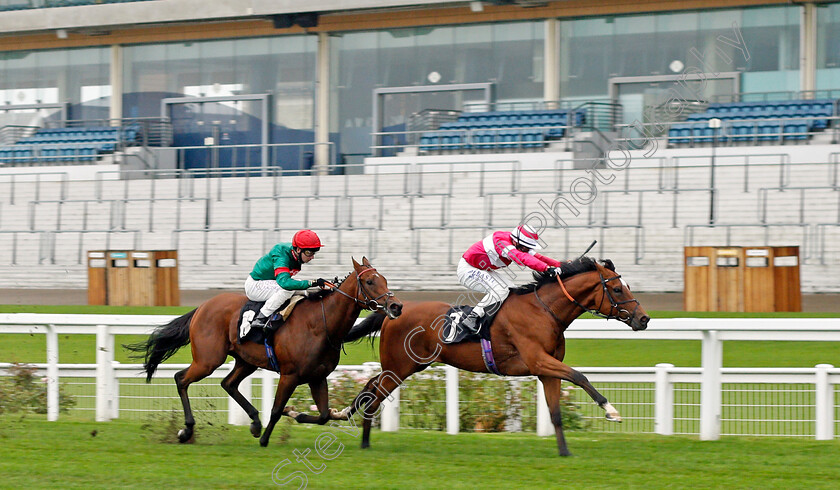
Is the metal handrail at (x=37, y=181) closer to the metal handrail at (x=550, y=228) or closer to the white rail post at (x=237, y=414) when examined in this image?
the metal handrail at (x=550, y=228)

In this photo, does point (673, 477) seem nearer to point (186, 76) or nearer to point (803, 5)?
point (803, 5)

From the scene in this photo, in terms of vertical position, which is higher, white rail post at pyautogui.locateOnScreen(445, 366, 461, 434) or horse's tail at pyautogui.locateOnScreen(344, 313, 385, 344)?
horse's tail at pyautogui.locateOnScreen(344, 313, 385, 344)

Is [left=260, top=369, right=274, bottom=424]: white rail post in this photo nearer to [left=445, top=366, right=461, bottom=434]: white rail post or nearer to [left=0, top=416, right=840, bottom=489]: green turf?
[left=0, top=416, right=840, bottom=489]: green turf

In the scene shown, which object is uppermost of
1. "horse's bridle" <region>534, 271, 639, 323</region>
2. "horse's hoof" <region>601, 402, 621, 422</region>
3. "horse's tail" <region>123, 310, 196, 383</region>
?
"horse's bridle" <region>534, 271, 639, 323</region>

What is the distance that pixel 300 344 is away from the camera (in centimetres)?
675

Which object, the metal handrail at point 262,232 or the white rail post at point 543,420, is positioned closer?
the white rail post at point 543,420

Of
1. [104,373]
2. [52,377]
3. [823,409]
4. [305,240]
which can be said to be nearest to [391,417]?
[305,240]

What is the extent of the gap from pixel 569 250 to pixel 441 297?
2.80 m

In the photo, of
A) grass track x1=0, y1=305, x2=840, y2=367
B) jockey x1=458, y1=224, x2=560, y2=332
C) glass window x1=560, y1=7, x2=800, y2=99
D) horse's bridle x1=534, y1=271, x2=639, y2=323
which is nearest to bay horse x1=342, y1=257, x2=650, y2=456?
horse's bridle x1=534, y1=271, x2=639, y2=323

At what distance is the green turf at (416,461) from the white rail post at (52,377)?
2.03ft

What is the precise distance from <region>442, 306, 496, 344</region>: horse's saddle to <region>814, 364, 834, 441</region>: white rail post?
2.27 m

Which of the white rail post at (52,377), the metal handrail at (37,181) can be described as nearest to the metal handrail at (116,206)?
the metal handrail at (37,181)

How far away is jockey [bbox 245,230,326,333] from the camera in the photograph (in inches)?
269

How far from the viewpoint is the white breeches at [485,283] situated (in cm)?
691
